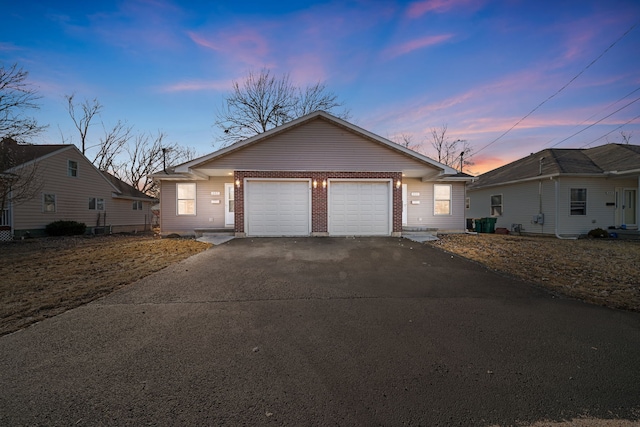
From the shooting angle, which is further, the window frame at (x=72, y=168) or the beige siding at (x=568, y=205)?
the window frame at (x=72, y=168)

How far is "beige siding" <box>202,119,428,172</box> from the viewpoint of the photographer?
11766 mm

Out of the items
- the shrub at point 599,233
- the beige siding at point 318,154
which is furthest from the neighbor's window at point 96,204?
the shrub at point 599,233

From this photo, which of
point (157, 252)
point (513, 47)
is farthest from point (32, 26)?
point (513, 47)

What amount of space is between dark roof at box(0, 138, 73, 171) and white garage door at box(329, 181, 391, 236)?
16.2 m

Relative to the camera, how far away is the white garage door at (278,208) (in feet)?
38.7

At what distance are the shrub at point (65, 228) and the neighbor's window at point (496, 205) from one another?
29759mm

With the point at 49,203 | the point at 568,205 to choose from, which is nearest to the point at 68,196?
the point at 49,203

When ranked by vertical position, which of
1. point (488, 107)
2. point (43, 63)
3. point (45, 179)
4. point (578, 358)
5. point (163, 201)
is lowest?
point (578, 358)

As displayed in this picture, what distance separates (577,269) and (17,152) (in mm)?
25706

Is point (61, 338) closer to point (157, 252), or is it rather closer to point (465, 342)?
point (465, 342)

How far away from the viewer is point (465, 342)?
3037 mm

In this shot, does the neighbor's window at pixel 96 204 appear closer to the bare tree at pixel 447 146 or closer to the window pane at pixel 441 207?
the window pane at pixel 441 207

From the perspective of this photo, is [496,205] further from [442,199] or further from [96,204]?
[96,204]

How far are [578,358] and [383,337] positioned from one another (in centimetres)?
202
